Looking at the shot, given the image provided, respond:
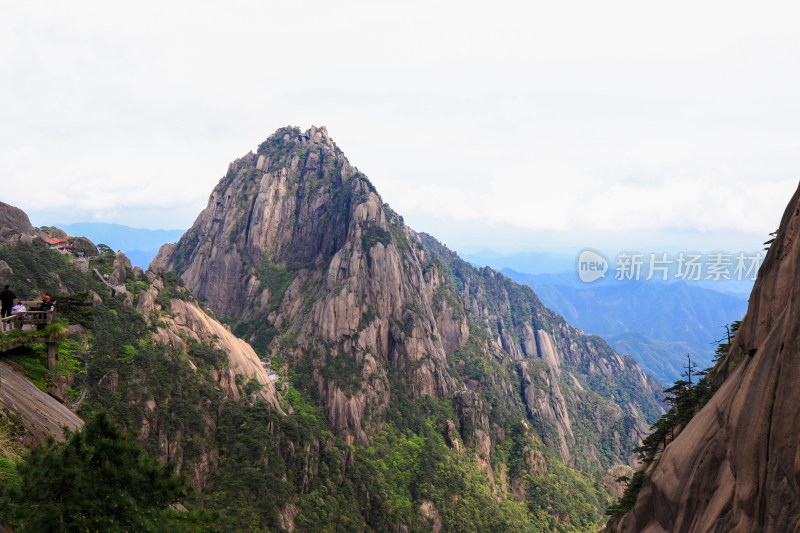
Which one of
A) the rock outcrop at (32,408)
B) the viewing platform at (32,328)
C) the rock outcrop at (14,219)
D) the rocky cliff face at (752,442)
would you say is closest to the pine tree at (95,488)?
the rock outcrop at (32,408)

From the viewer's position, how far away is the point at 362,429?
103m

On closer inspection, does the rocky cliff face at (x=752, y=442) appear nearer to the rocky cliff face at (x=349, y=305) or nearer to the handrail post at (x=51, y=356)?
the handrail post at (x=51, y=356)

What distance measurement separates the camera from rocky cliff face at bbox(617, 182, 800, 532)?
784 inches

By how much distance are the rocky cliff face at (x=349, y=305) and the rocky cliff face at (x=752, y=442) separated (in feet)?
266

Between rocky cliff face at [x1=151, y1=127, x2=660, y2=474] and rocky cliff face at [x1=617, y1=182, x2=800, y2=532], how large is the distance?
266 feet

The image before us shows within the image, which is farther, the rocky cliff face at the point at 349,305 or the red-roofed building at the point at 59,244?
the rocky cliff face at the point at 349,305

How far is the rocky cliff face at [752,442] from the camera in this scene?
784 inches

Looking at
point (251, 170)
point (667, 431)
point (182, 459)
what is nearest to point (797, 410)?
point (667, 431)

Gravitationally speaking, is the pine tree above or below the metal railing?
below

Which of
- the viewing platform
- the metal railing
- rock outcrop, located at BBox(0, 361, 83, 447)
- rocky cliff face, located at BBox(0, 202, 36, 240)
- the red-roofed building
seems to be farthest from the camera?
the red-roofed building


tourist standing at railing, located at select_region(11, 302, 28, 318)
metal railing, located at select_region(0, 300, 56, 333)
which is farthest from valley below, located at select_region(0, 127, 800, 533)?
tourist standing at railing, located at select_region(11, 302, 28, 318)

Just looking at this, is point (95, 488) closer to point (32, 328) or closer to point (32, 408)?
point (32, 408)

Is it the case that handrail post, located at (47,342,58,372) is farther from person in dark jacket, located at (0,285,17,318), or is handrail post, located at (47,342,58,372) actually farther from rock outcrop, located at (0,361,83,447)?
person in dark jacket, located at (0,285,17,318)

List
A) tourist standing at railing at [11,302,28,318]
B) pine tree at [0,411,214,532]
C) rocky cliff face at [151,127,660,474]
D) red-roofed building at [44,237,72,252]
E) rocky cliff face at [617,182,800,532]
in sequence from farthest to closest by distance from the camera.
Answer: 1. rocky cliff face at [151,127,660,474]
2. red-roofed building at [44,237,72,252]
3. tourist standing at railing at [11,302,28,318]
4. rocky cliff face at [617,182,800,532]
5. pine tree at [0,411,214,532]
